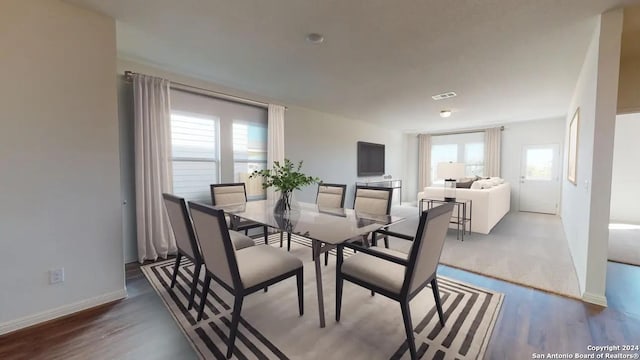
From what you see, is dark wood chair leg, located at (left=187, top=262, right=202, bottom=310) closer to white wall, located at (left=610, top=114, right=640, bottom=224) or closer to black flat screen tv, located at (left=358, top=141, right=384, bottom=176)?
black flat screen tv, located at (left=358, top=141, right=384, bottom=176)

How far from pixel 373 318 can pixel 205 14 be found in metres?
2.70

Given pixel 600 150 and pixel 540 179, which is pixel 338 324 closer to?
pixel 600 150

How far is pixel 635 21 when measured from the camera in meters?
2.12

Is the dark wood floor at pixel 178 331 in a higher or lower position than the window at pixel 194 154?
lower

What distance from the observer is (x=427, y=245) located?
5.21 ft

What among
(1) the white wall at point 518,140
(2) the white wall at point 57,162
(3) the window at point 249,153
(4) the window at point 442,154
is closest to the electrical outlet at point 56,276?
(2) the white wall at point 57,162

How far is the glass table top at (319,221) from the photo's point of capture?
1958 mm

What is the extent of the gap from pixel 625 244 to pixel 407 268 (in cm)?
451

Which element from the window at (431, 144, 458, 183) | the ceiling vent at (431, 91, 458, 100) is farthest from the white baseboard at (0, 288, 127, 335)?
the window at (431, 144, 458, 183)

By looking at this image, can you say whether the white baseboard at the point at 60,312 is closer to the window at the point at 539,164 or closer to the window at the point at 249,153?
the window at the point at 249,153

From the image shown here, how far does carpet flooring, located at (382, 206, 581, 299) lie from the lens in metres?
2.61

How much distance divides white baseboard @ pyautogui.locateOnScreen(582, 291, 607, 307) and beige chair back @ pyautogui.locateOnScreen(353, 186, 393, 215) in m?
1.77

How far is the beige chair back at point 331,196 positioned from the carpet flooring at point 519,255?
3.66ft

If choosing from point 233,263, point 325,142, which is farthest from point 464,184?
point 233,263
